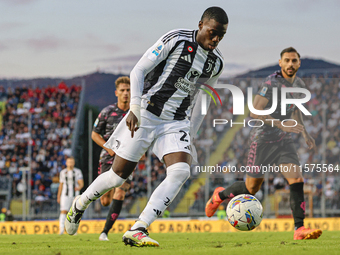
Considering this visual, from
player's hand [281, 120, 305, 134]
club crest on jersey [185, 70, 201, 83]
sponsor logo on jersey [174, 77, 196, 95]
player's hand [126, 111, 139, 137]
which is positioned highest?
club crest on jersey [185, 70, 201, 83]

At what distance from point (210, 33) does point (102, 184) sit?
2.06 m

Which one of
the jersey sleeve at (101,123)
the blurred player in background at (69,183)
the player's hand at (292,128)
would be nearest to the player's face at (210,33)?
the player's hand at (292,128)

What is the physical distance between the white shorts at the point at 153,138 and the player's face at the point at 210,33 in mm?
905

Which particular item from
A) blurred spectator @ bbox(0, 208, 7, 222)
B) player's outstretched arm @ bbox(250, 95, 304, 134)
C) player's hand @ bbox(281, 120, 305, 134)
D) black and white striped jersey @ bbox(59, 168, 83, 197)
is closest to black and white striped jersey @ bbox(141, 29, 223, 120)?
player's outstretched arm @ bbox(250, 95, 304, 134)

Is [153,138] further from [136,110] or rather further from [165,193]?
[165,193]

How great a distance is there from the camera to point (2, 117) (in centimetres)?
3181

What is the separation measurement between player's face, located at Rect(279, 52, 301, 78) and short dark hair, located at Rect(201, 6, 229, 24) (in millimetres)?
2146

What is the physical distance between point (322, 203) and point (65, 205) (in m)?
10.5

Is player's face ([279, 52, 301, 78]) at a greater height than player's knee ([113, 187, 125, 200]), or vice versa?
player's face ([279, 52, 301, 78])

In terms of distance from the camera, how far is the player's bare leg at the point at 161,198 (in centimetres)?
Answer: 479

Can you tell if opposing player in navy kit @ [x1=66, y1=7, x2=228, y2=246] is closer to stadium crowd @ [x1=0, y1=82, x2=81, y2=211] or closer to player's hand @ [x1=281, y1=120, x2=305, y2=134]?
player's hand @ [x1=281, y1=120, x2=305, y2=134]

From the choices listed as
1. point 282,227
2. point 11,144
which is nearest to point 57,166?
point 11,144

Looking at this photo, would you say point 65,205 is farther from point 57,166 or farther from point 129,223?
point 57,166

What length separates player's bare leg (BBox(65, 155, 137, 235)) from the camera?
548 centimetres
